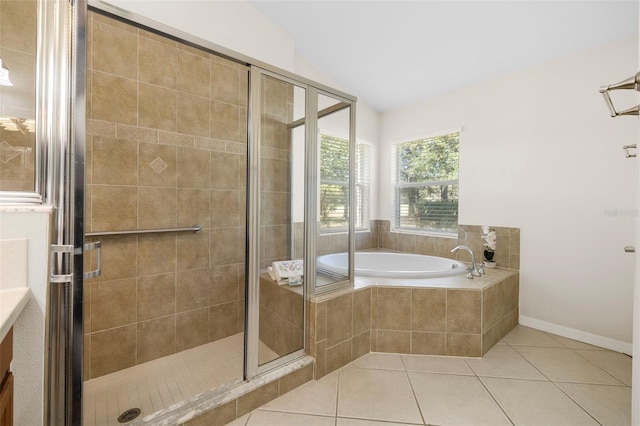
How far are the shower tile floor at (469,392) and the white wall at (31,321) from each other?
68 centimetres

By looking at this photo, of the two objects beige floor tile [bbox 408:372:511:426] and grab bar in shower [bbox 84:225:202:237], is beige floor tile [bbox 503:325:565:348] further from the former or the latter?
grab bar in shower [bbox 84:225:202:237]

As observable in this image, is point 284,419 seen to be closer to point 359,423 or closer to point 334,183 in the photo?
point 359,423

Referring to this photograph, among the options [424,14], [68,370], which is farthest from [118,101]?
[424,14]

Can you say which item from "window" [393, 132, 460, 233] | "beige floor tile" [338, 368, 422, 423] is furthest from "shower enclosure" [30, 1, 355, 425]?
"window" [393, 132, 460, 233]

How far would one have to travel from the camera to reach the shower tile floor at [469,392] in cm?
148

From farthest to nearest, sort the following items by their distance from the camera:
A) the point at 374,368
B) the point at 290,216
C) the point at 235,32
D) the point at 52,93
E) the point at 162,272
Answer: the point at 235,32 < the point at 162,272 < the point at 374,368 < the point at 290,216 < the point at 52,93

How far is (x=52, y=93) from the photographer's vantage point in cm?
93

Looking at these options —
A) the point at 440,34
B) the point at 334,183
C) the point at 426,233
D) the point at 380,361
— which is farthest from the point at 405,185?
the point at 380,361

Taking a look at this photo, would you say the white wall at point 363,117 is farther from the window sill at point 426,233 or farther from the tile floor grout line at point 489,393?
the tile floor grout line at point 489,393

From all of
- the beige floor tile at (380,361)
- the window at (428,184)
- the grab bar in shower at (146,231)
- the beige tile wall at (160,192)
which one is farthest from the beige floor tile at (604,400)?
the grab bar in shower at (146,231)

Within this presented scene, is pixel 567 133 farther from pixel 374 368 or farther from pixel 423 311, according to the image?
pixel 374 368

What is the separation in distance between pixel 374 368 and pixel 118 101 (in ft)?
8.19

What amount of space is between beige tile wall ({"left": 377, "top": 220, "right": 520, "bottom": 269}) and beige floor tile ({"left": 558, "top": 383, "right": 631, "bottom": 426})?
3.83 feet

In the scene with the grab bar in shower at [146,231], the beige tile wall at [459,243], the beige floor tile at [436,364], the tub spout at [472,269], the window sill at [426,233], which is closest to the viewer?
the grab bar in shower at [146,231]
